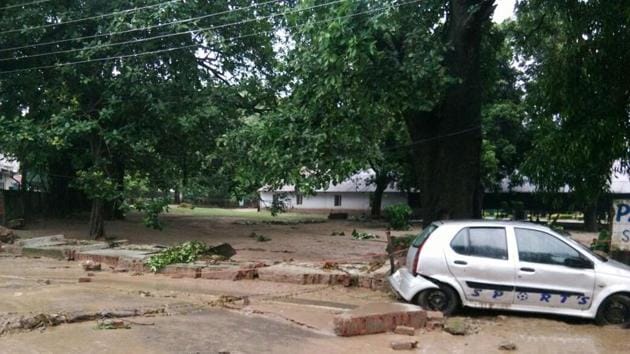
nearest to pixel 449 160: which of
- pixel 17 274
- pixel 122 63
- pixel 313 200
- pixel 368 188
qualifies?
pixel 17 274

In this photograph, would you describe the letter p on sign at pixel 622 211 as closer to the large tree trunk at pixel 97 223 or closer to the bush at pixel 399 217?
the large tree trunk at pixel 97 223

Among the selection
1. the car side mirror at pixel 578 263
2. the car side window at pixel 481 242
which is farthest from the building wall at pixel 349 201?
the car side mirror at pixel 578 263

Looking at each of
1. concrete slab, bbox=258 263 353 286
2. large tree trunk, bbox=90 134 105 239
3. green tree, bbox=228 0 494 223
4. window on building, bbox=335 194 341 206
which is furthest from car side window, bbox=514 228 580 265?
window on building, bbox=335 194 341 206

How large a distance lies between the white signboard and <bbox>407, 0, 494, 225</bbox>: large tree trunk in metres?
3.80

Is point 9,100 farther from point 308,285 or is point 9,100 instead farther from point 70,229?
point 308,285

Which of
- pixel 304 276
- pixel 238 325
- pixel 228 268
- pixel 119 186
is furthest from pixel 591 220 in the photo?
pixel 238 325

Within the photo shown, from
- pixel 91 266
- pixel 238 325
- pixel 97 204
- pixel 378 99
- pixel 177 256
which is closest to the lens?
pixel 238 325

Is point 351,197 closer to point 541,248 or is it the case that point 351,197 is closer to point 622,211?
point 622,211

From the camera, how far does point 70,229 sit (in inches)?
929

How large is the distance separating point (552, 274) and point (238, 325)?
14.5ft

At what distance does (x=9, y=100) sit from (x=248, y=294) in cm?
1461

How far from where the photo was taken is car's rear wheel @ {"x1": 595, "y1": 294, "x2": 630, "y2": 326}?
8.10m

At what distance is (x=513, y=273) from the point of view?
8.34m

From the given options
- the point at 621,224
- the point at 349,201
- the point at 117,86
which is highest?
the point at 117,86
